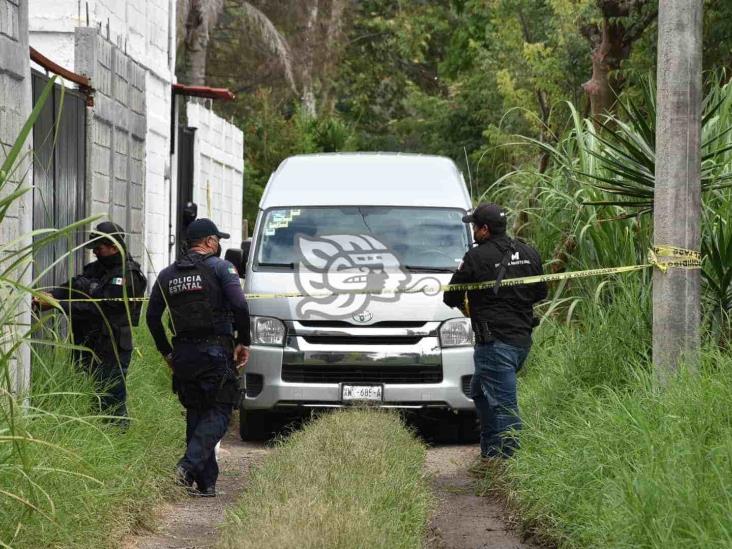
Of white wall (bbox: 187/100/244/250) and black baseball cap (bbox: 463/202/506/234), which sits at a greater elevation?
white wall (bbox: 187/100/244/250)

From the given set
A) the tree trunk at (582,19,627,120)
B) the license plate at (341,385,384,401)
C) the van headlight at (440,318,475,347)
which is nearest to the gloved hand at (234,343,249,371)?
the license plate at (341,385,384,401)

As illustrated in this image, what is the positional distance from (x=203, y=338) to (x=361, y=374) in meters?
2.49

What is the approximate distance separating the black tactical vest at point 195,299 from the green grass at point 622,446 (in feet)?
6.82

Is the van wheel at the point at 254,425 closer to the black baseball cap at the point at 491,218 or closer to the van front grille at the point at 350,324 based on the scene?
the van front grille at the point at 350,324

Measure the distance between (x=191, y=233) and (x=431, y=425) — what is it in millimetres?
4165

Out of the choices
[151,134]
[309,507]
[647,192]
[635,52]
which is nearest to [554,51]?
[635,52]

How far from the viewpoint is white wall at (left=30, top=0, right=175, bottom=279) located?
13.4m

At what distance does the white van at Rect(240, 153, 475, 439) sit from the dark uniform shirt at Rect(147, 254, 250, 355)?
6.91 feet

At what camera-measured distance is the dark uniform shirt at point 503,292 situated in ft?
29.3

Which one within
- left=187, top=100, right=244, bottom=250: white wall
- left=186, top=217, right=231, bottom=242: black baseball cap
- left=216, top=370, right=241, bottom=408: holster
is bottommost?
left=216, top=370, right=241, bottom=408: holster

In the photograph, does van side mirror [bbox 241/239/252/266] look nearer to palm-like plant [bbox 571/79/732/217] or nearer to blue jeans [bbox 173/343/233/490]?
blue jeans [bbox 173/343/233/490]

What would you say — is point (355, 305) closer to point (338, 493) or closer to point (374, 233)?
point (374, 233)

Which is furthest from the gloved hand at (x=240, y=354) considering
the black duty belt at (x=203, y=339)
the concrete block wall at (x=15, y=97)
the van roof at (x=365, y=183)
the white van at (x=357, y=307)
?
the van roof at (x=365, y=183)

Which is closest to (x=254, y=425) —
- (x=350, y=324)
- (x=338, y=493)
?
(x=350, y=324)
